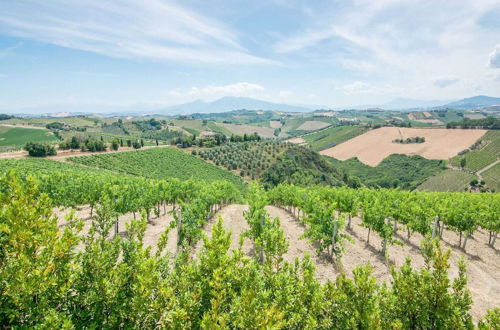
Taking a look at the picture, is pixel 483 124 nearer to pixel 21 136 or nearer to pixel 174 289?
pixel 174 289

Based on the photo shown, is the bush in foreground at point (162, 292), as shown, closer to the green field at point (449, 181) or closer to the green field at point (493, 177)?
the green field at point (449, 181)

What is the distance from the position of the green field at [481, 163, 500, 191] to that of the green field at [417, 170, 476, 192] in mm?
4100

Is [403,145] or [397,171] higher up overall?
[403,145]

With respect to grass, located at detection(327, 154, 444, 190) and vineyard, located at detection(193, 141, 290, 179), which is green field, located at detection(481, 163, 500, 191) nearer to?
grass, located at detection(327, 154, 444, 190)

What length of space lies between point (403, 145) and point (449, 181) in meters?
55.3

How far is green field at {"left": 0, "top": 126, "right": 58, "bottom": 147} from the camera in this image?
136 meters

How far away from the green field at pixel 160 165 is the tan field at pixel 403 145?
94.3 meters

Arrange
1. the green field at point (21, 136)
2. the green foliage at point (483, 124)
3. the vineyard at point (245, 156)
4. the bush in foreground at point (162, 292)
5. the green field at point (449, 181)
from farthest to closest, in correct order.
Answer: the green foliage at point (483, 124), the green field at point (21, 136), the vineyard at point (245, 156), the green field at point (449, 181), the bush in foreground at point (162, 292)

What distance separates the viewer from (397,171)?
12712cm

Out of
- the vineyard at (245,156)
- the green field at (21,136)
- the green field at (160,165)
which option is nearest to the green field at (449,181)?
the vineyard at (245,156)

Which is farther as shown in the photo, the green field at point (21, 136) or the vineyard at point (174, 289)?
the green field at point (21, 136)

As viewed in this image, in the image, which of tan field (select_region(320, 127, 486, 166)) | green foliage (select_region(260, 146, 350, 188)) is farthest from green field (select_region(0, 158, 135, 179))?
tan field (select_region(320, 127, 486, 166))

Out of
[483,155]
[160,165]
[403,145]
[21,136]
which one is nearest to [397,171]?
[403,145]

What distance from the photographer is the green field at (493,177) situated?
90787 millimetres
